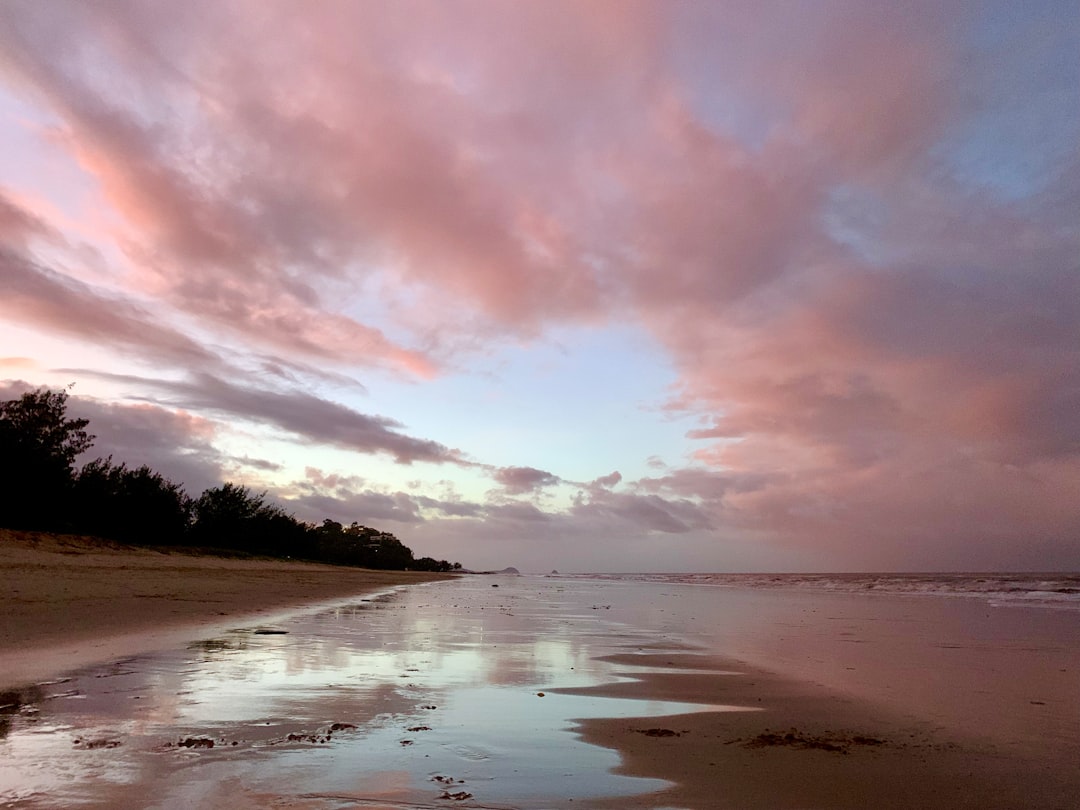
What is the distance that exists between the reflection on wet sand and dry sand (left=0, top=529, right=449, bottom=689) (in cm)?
110

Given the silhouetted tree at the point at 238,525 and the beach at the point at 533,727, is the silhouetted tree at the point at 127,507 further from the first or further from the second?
the beach at the point at 533,727

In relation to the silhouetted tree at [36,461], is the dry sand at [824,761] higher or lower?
lower

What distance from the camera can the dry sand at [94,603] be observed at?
931cm

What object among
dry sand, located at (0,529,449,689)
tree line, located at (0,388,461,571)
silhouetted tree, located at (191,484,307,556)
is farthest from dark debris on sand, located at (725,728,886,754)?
silhouetted tree, located at (191,484,307,556)

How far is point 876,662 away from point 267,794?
10307 millimetres

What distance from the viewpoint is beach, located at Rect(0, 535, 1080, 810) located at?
4.38 metres

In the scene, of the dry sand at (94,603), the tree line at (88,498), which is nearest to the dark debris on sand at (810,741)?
the dry sand at (94,603)

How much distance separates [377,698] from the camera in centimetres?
716

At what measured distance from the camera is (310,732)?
18.5ft

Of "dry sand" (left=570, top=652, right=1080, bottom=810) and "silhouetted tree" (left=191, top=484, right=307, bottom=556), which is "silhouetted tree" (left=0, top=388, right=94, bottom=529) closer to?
"silhouetted tree" (left=191, top=484, right=307, bottom=556)

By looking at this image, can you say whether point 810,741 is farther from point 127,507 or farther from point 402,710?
point 127,507

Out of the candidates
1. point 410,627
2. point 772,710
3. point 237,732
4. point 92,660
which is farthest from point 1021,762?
point 410,627

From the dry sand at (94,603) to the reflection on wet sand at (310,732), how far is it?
1103mm

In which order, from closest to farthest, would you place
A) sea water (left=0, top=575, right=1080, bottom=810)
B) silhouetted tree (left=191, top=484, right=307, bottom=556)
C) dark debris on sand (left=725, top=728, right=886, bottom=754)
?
sea water (left=0, top=575, right=1080, bottom=810), dark debris on sand (left=725, top=728, right=886, bottom=754), silhouetted tree (left=191, top=484, right=307, bottom=556)
